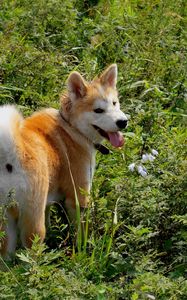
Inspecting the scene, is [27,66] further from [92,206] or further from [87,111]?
[92,206]

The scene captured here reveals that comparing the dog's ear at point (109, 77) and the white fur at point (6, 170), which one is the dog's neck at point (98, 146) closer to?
the dog's ear at point (109, 77)

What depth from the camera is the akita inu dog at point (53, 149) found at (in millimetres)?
5891

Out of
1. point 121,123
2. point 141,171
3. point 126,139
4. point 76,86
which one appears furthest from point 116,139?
point 126,139

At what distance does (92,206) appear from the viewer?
6.56 meters

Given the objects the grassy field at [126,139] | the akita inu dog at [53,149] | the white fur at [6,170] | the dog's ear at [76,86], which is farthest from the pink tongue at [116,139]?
the white fur at [6,170]

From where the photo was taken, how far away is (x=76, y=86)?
7.03 metres

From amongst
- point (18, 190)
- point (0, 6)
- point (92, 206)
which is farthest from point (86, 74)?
point (18, 190)

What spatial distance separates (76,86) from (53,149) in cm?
66

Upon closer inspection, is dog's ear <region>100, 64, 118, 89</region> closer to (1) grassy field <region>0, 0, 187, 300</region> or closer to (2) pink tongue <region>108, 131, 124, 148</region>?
(2) pink tongue <region>108, 131, 124, 148</region>

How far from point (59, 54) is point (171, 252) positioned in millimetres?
3213

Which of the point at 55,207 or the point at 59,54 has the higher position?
the point at 59,54

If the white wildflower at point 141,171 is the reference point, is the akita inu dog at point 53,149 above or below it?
above

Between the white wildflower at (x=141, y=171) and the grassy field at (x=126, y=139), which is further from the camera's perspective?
the white wildflower at (x=141, y=171)

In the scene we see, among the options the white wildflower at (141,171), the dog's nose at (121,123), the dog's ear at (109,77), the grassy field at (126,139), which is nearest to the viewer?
the grassy field at (126,139)
